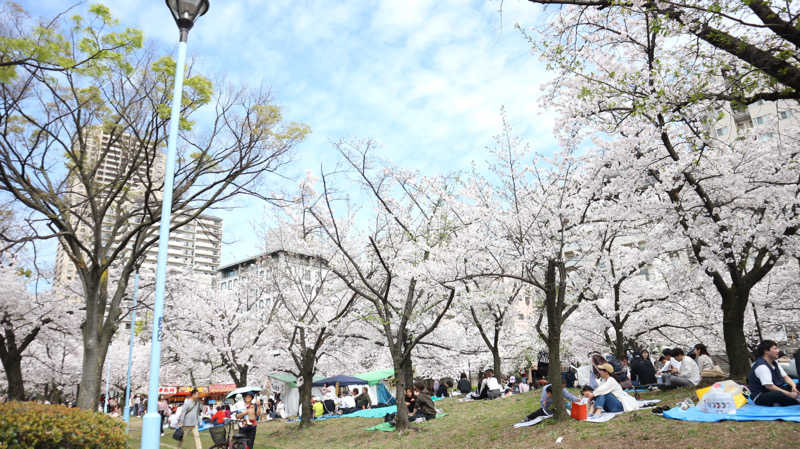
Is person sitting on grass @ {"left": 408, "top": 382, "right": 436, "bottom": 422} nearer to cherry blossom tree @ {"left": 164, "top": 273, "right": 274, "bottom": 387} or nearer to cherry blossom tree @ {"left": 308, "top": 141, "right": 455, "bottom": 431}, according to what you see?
cherry blossom tree @ {"left": 308, "top": 141, "right": 455, "bottom": 431}

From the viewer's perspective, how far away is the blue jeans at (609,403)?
965 centimetres

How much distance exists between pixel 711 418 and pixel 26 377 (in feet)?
142

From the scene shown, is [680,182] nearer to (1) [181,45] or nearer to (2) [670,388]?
(2) [670,388]

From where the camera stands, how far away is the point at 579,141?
11539 mm

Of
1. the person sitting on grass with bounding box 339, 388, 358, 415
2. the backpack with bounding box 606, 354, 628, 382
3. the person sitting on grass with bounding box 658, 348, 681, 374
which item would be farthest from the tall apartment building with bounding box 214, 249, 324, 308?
the person sitting on grass with bounding box 658, 348, 681, 374

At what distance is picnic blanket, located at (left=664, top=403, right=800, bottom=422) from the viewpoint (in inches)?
278

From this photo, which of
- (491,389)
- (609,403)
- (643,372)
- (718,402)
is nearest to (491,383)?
(491,389)

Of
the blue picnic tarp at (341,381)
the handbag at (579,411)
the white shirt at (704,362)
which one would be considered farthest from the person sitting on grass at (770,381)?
the blue picnic tarp at (341,381)

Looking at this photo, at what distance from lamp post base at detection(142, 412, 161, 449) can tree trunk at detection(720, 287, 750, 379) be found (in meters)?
11.8

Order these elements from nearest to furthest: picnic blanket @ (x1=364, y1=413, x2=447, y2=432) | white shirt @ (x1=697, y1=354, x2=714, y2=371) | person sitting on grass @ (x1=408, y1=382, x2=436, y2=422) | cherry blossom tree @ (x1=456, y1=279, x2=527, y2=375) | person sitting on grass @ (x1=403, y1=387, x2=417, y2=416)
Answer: white shirt @ (x1=697, y1=354, x2=714, y2=371), picnic blanket @ (x1=364, y1=413, x2=447, y2=432), person sitting on grass @ (x1=408, y1=382, x2=436, y2=422), person sitting on grass @ (x1=403, y1=387, x2=417, y2=416), cherry blossom tree @ (x1=456, y1=279, x2=527, y2=375)

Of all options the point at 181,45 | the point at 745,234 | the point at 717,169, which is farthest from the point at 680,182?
the point at 181,45

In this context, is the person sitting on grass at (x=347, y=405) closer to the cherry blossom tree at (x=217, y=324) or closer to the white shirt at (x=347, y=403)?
the white shirt at (x=347, y=403)

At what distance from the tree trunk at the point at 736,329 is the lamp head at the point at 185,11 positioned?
1234cm

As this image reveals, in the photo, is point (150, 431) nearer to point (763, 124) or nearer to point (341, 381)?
point (341, 381)
